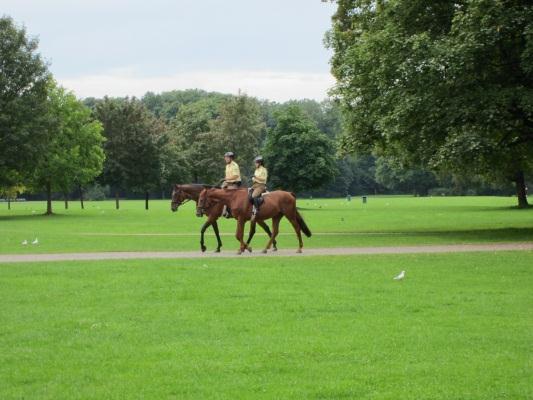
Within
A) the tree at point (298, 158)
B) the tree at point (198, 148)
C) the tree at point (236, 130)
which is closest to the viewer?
the tree at point (298, 158)

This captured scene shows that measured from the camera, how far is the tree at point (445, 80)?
27.1 meters

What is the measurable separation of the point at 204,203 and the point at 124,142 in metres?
56.3

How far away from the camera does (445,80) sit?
28297 mm

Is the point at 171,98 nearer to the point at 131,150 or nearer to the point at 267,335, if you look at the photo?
the point at 131,150

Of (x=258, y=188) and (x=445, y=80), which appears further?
(x=445, y=80)

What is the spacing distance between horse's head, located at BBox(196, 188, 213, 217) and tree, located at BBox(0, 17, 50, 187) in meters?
34.0

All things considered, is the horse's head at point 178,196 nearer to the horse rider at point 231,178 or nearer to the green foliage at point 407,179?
the horse rider at point 231,178

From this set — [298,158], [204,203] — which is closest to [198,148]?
[298,158]

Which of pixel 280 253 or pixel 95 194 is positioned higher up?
pixel 95 194

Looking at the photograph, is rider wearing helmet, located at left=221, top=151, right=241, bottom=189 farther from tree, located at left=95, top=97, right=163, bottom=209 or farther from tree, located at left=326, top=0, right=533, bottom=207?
tree, located at left=95, top=97, right=163, bottom=209

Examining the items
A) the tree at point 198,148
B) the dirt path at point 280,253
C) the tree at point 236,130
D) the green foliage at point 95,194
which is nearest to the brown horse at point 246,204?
the dirt path at point 280,253

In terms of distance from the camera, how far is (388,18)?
3212 centimetres

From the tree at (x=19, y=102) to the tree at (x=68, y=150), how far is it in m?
2.73

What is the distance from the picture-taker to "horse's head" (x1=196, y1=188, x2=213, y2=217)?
23844mm
